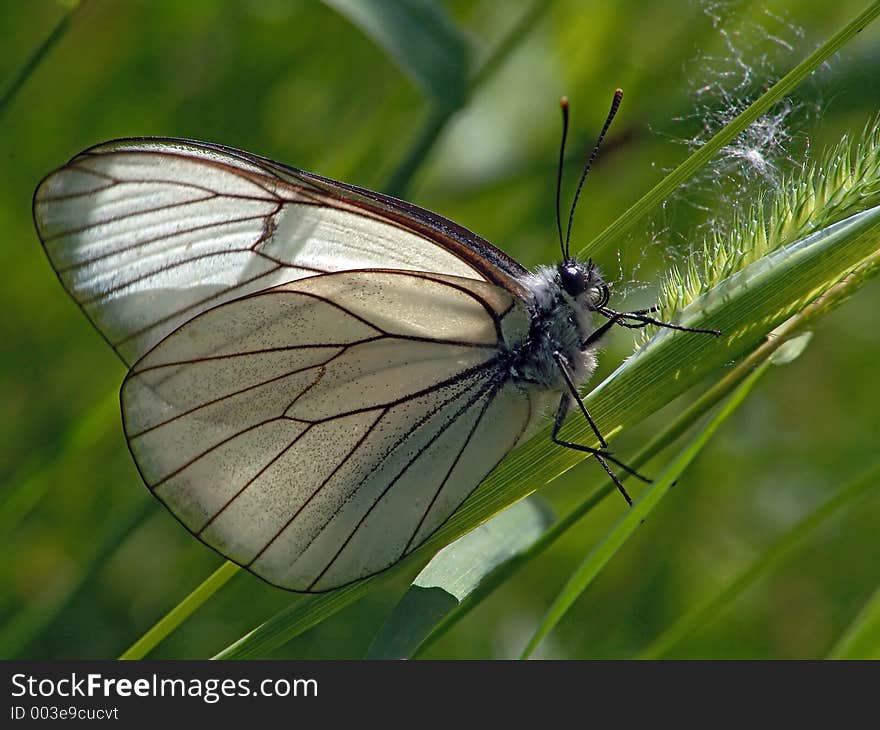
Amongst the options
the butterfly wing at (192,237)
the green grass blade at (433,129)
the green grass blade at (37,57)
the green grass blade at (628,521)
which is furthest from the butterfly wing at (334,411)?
the green grass blade at (37,57)

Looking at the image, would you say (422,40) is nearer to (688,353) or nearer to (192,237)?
(192,237)

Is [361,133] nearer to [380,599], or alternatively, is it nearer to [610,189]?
[610,189]

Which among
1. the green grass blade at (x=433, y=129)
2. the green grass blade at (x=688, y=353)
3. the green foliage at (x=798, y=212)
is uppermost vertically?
the green grass blade at (x=433, y=129)

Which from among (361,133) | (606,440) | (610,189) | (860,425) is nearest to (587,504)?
(606,440)

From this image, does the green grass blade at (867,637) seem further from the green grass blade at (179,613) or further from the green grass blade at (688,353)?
the green grass blade at (179,613)

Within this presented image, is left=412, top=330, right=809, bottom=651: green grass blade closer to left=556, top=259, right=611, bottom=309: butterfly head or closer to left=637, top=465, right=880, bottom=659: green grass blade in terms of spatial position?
left=637, top=465, right=880, bottom=659: green grass blade

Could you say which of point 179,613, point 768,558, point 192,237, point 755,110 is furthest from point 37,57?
point 768,558

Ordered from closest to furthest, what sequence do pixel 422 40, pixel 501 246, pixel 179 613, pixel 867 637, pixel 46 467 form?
pixel 867 637 → pixel 179 613 → pixel 422 40 → pixel 46 467 → pixel 501 246
